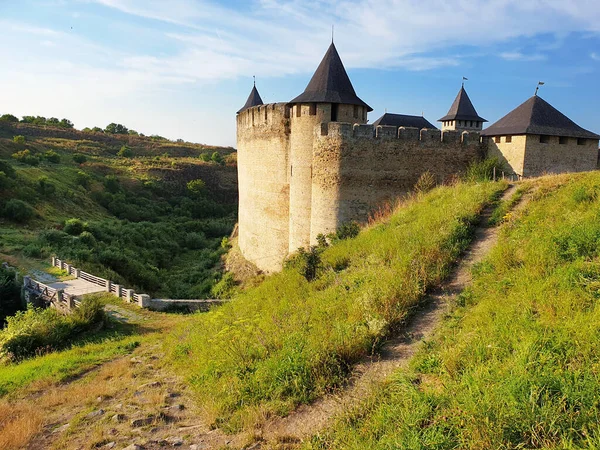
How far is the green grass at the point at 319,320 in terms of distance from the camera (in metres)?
4.62

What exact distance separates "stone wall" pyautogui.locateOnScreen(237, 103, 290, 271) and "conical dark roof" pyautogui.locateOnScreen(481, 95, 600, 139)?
6.73 metres

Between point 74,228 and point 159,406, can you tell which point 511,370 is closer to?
point 159,406

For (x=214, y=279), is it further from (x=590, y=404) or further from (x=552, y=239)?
(x=590, y=404)

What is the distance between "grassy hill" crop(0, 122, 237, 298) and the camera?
17922 mm

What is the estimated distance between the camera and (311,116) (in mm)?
12414

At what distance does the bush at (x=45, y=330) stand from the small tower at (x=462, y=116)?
2256 cm

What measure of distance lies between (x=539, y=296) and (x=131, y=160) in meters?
48.9

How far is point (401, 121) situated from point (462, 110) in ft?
22.2

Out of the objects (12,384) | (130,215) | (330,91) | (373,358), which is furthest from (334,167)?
(130,215)

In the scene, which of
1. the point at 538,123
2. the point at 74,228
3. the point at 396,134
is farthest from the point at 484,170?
the point at 74,228

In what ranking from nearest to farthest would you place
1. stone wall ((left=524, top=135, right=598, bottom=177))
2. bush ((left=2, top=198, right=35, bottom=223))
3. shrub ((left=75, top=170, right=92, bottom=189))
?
stone wall ((left=524, top=135, right=598, bottom=177)), bush ((left=2, top=198, right=35, bottom=223)), shrub ((left=75, top=170, right=92, bottom=189))

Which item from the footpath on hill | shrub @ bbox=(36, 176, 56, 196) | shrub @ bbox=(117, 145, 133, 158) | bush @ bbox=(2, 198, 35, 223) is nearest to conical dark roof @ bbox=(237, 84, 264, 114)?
bush @ bbox=(2, 198, 35, 223)

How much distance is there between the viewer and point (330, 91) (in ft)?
40.4

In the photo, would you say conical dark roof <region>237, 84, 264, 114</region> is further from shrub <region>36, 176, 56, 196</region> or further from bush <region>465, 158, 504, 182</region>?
bush <region>465, 158, 504, 182</region>
